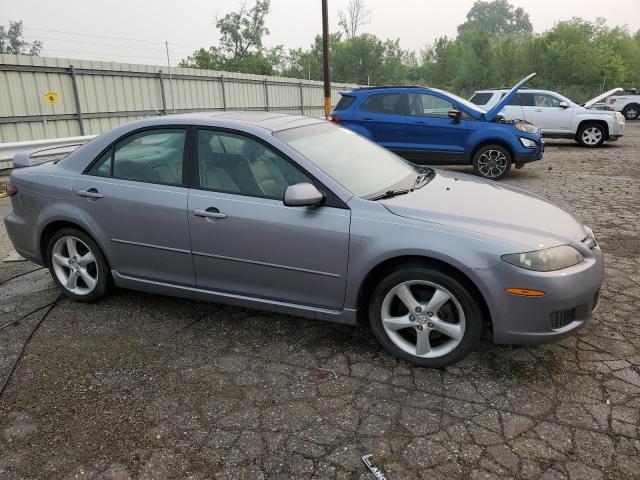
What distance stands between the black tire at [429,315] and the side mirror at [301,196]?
0.64 meters

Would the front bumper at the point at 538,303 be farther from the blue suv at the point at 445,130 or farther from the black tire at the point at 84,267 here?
the blue suv at the point at 445,130

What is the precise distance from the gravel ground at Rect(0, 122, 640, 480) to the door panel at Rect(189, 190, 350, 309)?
1.32ft

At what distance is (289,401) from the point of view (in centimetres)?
288

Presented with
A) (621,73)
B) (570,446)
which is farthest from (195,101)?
(621,73)

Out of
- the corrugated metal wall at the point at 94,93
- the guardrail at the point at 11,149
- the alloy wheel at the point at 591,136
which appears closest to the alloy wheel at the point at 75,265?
the guardrail at the point at 11,149

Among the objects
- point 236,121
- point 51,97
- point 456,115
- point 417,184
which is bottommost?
point 417,184

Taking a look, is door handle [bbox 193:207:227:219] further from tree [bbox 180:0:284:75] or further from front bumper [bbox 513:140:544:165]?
tree [bbox 180:0:284:75]

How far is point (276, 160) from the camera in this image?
3453 mm

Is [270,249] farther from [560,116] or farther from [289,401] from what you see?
[560,116]

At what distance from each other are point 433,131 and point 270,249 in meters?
7.18

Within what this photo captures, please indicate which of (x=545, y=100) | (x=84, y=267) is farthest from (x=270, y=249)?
(x=545, y=100)

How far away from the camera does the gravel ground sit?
94.5 inches

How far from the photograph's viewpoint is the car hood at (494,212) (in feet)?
9.82

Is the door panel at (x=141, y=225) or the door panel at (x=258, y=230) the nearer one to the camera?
the door panel at (x=258, y=230)
